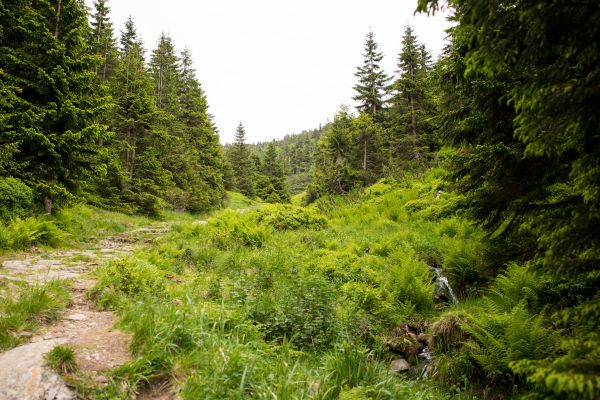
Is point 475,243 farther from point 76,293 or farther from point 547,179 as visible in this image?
point 76,293

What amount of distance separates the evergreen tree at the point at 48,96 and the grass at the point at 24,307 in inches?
255

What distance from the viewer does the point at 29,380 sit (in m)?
3.03

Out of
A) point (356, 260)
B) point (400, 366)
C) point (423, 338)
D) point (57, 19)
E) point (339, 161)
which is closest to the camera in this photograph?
point (400, 366)

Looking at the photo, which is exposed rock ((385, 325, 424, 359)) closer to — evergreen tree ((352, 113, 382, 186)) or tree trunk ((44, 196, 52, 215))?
tree trunk ((44, 196, 52, 215))

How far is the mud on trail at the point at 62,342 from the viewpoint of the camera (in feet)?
9.89

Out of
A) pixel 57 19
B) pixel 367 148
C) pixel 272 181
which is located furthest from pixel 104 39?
pixel 272 181

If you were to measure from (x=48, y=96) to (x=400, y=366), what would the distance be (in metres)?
12.8

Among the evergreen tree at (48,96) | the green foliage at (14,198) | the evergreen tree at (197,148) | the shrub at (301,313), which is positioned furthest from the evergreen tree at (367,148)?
the green foliage at (14,198)

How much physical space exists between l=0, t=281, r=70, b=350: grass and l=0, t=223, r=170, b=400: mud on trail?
114 mm

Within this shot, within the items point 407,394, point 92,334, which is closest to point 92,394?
point 92,334

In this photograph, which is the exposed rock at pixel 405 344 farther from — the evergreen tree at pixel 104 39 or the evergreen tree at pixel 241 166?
the evergreen tree at pixel 241 166

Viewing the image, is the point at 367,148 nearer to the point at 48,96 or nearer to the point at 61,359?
the point at 48,96

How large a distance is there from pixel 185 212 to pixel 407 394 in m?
25.3

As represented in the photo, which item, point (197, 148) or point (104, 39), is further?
point (197, 148)
